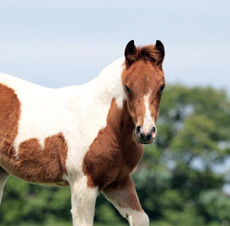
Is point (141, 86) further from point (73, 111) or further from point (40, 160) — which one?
point (40, 160)

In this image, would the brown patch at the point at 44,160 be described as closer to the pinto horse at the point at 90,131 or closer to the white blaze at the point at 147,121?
the pinto horse at the point at 90,131

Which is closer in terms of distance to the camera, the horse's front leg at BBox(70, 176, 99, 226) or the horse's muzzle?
the horse's muzzle

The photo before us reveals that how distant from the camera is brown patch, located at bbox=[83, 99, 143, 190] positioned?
7965 mm

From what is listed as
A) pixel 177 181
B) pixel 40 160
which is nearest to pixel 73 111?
pixel 40 160

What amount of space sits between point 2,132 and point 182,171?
2163 inches

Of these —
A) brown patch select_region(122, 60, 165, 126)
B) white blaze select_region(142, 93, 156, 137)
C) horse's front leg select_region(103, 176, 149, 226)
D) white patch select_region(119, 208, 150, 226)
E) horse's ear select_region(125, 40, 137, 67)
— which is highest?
horse's ear select_region(125, 40, 137, 67)

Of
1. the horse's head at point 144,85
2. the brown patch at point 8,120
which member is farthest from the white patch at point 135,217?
the brown patch at point 8,120

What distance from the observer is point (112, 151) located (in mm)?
7973

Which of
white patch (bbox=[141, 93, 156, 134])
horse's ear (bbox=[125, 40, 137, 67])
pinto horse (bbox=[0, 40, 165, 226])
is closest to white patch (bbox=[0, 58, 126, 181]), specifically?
pinto horse (bbox=[0, 40, 165, 226])

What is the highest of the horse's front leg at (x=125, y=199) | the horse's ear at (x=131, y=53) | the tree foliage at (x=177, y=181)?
the horse's ear at (x=131, y=53)

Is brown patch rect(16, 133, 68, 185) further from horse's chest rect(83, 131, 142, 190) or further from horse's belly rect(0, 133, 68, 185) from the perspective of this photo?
horse's chest rect(83, 131, 142, 190)

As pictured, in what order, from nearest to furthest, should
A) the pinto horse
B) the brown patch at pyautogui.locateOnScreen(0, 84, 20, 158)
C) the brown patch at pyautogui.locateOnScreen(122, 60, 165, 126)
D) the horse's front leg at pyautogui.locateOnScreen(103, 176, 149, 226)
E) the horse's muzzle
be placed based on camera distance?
the horse's muzzle
the brown patch at pyautogui.locateOnScreen(122, 60, 165, 126)
the pinto horse
the horse's front leg at pyautogui.locateOnScreen(103, 176, 149, 226)
the brown patch at pyautogui.locateOnScreen(0, 84, 20, 158)

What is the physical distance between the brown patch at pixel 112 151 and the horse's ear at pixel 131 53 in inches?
19.7

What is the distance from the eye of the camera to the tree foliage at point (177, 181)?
59969 millimetres
